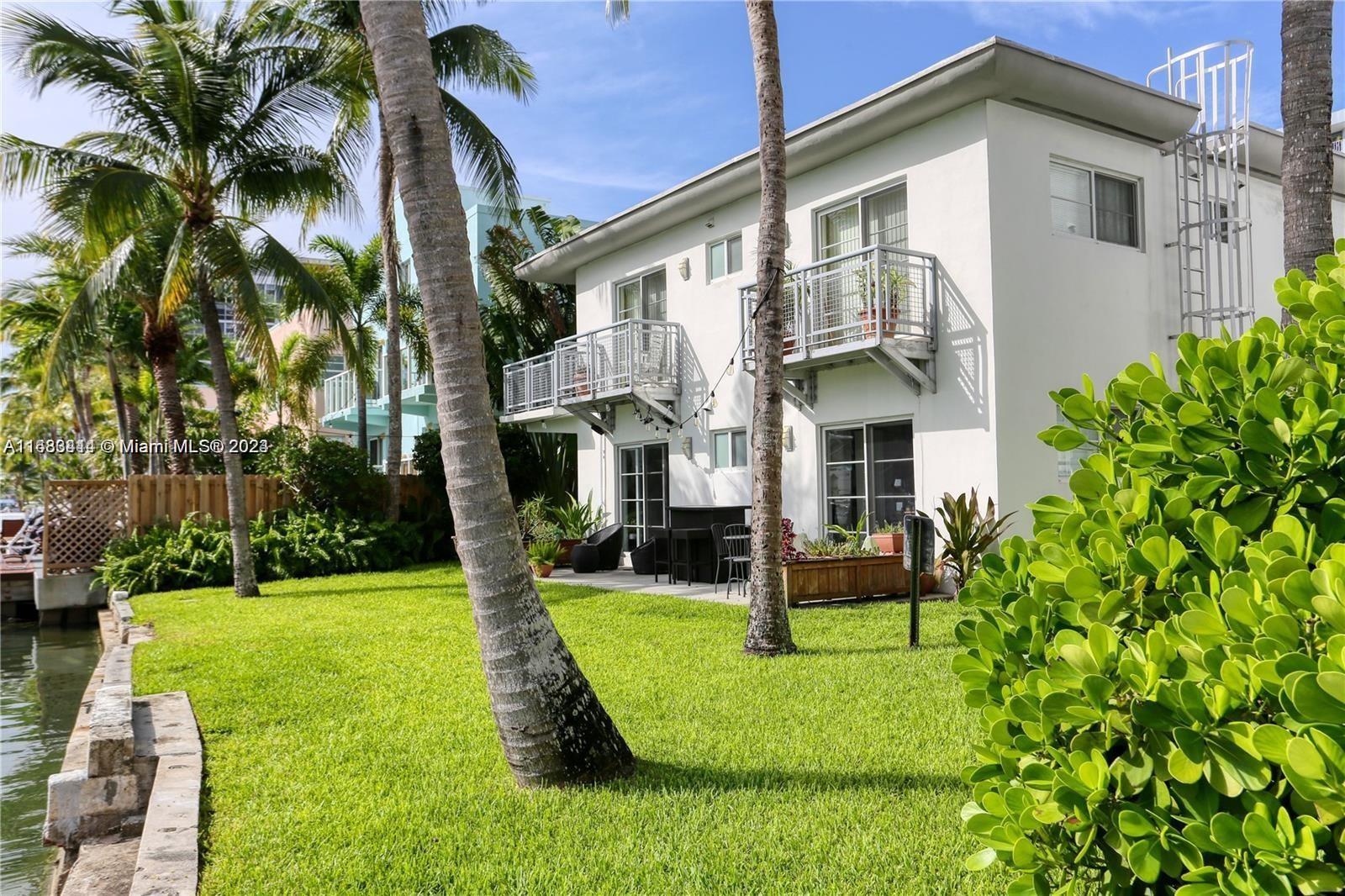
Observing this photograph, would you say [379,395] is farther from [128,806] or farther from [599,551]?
[128,806]

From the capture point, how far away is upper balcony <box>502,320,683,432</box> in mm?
17953

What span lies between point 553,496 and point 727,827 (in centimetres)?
1900

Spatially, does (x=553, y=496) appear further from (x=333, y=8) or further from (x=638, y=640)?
(x=638, y=640)

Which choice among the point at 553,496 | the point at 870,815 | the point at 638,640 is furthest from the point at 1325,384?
the point at 553,496

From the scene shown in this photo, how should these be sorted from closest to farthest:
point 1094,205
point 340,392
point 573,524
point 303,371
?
point 1094,205, point 573,524, point 303,371, point 340,392

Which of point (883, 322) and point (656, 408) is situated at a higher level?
point (883, 322)

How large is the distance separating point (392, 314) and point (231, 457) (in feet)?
18.0

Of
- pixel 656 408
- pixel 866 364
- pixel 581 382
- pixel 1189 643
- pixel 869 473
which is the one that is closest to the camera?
pixel 1189 643

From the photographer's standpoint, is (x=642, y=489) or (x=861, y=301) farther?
(x=642, y=489)

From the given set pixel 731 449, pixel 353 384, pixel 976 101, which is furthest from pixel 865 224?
pixel 353 384

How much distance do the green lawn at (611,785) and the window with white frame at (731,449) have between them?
7.12m

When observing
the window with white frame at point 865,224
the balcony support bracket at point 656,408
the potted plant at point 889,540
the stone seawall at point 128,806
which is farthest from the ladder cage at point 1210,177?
the stone seawall at point 128,806

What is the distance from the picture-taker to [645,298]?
19.9 metres

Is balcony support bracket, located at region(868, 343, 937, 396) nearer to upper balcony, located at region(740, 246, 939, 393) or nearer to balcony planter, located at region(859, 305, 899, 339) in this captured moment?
upper balcony, located at region(740, 246, 939, 393)
